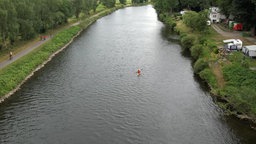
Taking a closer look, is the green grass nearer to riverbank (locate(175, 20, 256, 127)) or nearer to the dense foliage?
the dense foliage

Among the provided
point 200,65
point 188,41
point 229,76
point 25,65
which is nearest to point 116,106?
point 229,76

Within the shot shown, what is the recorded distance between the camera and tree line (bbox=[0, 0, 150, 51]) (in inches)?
2680

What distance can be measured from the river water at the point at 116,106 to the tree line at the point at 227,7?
2025 centimetres

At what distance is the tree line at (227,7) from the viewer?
7900cm

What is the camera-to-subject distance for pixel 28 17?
78.5 m

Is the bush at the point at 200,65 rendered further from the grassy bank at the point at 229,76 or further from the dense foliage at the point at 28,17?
the dense foliage at the point at 28,17

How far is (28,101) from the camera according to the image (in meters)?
50.0

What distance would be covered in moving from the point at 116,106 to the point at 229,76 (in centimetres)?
2031

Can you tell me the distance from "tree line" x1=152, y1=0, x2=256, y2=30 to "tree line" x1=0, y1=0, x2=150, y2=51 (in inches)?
1616

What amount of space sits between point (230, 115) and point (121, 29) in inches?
2719

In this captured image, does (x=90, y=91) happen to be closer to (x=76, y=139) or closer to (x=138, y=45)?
(x=76, y=139)

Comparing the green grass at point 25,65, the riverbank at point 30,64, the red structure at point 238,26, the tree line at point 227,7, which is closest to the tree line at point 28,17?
the riverbank at point 30,64

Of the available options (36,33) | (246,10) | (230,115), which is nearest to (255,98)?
(230,115)

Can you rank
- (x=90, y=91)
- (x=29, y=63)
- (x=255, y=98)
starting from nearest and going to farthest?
(x=255, y=98) → (x=90, y=91) → (x=29, y=63)
